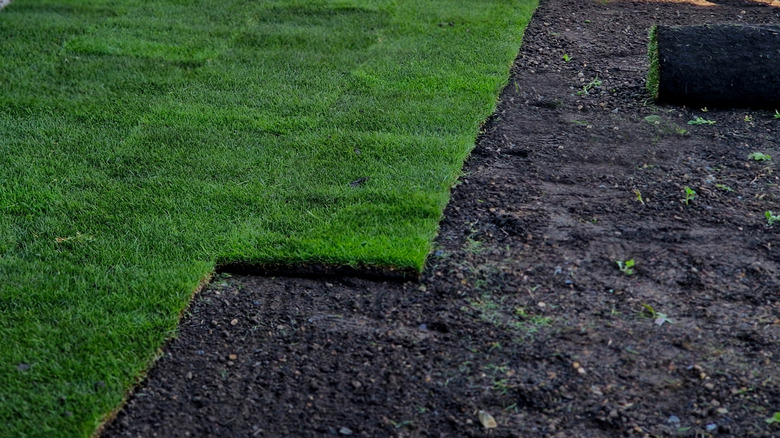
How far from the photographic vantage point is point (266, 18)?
24.7 ft

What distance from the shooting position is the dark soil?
3135mm

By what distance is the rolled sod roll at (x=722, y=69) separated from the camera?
18.7 ft

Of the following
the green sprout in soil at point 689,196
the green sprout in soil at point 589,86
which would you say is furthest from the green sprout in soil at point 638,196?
the green sprout in soil at point 589,86

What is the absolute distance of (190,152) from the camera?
202 inches

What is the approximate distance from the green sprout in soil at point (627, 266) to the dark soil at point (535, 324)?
3cm

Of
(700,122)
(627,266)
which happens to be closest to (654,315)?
(627,266)

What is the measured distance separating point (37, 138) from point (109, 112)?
531 mm

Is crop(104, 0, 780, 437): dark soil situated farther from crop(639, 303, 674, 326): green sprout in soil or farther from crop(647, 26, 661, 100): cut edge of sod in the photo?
crop(647, 26, 661, 100): cut edge of sod

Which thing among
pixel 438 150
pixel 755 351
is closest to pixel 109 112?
pixel 438 150

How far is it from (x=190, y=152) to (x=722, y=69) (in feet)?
11.9

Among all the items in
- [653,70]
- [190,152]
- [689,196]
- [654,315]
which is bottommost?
[654,315]

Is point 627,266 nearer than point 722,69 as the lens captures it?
Yes

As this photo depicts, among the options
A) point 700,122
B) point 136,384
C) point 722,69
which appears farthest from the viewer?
point 722,69

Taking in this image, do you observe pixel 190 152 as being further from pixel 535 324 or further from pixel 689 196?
pixel 689 196
